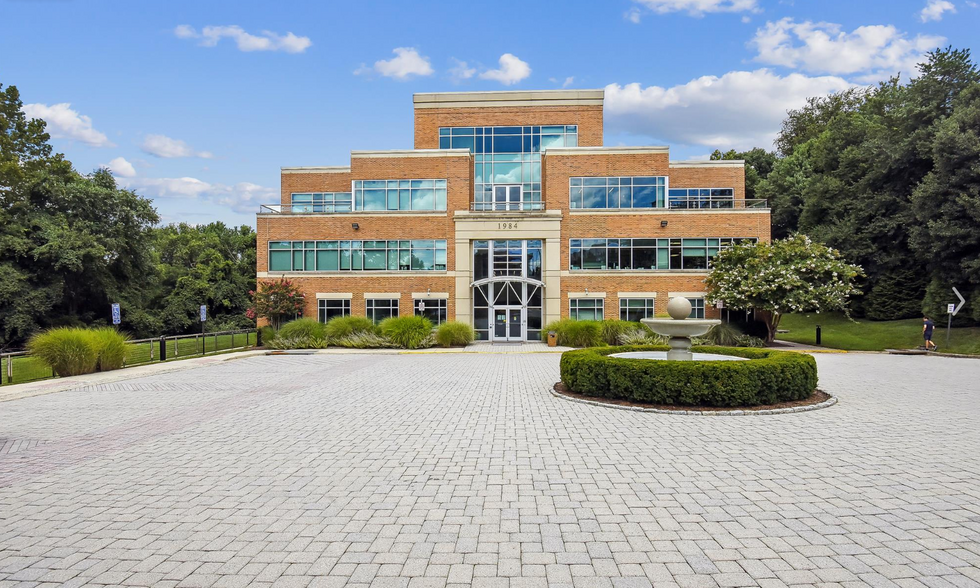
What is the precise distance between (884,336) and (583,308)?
18869mm

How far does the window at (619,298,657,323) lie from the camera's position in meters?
31.5

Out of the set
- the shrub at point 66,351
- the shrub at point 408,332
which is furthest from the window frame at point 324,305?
the shrub at point 66,351

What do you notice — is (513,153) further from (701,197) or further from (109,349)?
(109,349)

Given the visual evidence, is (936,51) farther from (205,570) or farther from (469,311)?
(205,570)

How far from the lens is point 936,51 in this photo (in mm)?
34219

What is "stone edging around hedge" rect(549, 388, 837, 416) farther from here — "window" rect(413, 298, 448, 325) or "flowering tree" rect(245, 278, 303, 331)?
"flowering tree" rect(245, 278, 303, 331)

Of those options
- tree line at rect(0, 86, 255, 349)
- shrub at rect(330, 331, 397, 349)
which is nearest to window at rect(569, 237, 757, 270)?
shrub at rect(330, 331, 397, 349)

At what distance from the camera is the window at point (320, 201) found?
35594mm

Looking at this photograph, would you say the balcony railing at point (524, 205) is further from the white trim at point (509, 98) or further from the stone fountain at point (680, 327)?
the stone fountain at point (680, 327)

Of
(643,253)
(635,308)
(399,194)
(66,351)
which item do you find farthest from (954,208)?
(66,351)

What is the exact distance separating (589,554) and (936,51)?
1788 inches

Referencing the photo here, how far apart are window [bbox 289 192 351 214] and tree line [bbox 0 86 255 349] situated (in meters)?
14.8

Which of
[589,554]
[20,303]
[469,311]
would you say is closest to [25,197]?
[20,303]

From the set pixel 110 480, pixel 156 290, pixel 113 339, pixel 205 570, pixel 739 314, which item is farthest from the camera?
pixel 156 290
